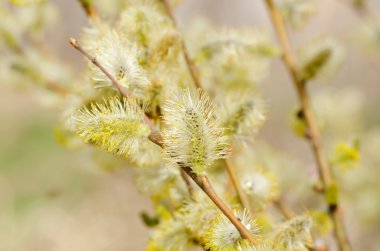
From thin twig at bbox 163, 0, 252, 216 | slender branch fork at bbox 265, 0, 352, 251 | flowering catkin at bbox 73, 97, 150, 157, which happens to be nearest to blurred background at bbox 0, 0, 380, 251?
slender branch fork at bbox 265, 0, 352, 251

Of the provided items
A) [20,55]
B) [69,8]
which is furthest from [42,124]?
[20,55]

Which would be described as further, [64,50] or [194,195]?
[64,50]

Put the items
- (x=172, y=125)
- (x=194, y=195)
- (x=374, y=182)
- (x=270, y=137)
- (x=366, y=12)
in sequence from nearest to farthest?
(x=172, y=125) → (x=194, y=195) → (x=374, y=182) → (x=366, y=12) → (x=270, y=137)

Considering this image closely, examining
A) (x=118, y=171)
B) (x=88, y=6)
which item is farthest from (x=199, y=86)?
A: (x=118, y=171)

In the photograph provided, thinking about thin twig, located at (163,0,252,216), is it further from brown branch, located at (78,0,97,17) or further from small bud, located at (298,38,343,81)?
small bud, located at (298,38,343,81)

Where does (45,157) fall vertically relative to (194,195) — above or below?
above

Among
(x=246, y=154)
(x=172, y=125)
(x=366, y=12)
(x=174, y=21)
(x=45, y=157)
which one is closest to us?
(x=172, y=125)

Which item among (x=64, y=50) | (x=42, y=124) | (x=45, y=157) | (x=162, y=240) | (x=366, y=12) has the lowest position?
(x=162, y=240)

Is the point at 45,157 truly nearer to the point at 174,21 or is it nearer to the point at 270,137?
the point at 270,137
